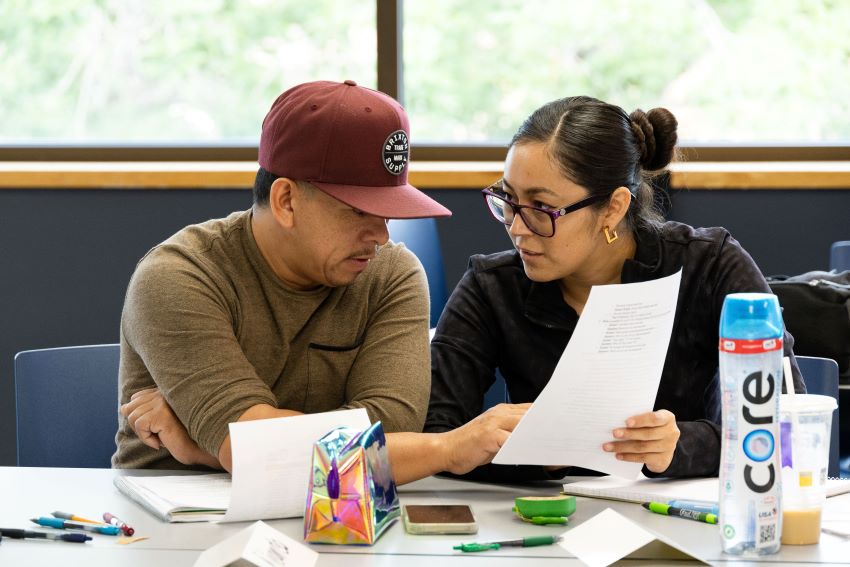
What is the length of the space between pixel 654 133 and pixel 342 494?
3.12ft

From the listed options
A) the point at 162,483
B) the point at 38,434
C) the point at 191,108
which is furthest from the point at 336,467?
the point at 191,108

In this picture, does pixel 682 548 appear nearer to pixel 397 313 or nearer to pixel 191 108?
pixel 397 313

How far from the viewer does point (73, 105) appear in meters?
3.85

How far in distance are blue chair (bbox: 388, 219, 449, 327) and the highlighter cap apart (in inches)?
65.9

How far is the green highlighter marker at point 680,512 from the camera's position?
1.44 m

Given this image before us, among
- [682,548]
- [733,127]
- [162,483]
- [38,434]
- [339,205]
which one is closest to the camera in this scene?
[682,548]

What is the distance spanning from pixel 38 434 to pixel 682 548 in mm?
1192

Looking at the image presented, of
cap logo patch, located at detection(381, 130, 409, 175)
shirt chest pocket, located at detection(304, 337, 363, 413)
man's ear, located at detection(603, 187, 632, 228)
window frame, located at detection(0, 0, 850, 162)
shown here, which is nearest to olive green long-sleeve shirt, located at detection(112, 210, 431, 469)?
Answer: shirt chest pocket, located at detection(304, 337, 363, 413)

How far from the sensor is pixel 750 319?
1.24m

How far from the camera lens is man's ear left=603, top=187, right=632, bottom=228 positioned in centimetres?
192

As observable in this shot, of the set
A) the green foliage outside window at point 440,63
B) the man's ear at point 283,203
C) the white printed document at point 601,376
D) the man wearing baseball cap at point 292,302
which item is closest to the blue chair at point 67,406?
the man wearing baseball cap at point 292,302

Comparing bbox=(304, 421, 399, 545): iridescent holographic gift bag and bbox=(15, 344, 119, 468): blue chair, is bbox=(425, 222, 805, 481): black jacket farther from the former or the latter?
bbox=(15, 344, 119, 468): blue chair

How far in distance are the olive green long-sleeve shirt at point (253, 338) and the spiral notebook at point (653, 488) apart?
11.7 inches

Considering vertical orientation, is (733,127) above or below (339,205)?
below
